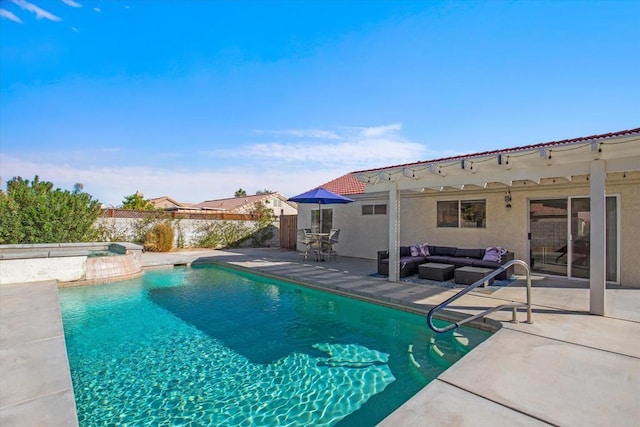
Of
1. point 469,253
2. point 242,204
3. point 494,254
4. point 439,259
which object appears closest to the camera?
point 494,254

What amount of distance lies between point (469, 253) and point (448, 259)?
1.01 meters

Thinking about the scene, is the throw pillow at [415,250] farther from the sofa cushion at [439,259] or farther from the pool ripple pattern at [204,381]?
the pool ripple pattern at [204,381]

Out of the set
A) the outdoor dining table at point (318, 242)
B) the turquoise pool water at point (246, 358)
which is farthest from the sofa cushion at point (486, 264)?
the outdoor dining table at point (318, 242)

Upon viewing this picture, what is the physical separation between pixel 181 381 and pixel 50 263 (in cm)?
734

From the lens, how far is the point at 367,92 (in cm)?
1113

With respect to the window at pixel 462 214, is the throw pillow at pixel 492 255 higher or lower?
lower

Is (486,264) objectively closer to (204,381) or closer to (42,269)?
(204,381)

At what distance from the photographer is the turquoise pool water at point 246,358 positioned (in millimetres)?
3414

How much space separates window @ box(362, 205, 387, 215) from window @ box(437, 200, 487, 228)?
7.63ft

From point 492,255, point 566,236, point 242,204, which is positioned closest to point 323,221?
point 492,255

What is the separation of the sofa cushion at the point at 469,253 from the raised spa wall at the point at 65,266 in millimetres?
10939

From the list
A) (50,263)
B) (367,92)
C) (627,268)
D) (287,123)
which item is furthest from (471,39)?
(50,263)

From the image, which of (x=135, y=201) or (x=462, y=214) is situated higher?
(x=135, y=201)

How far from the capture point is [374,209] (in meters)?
13.6
